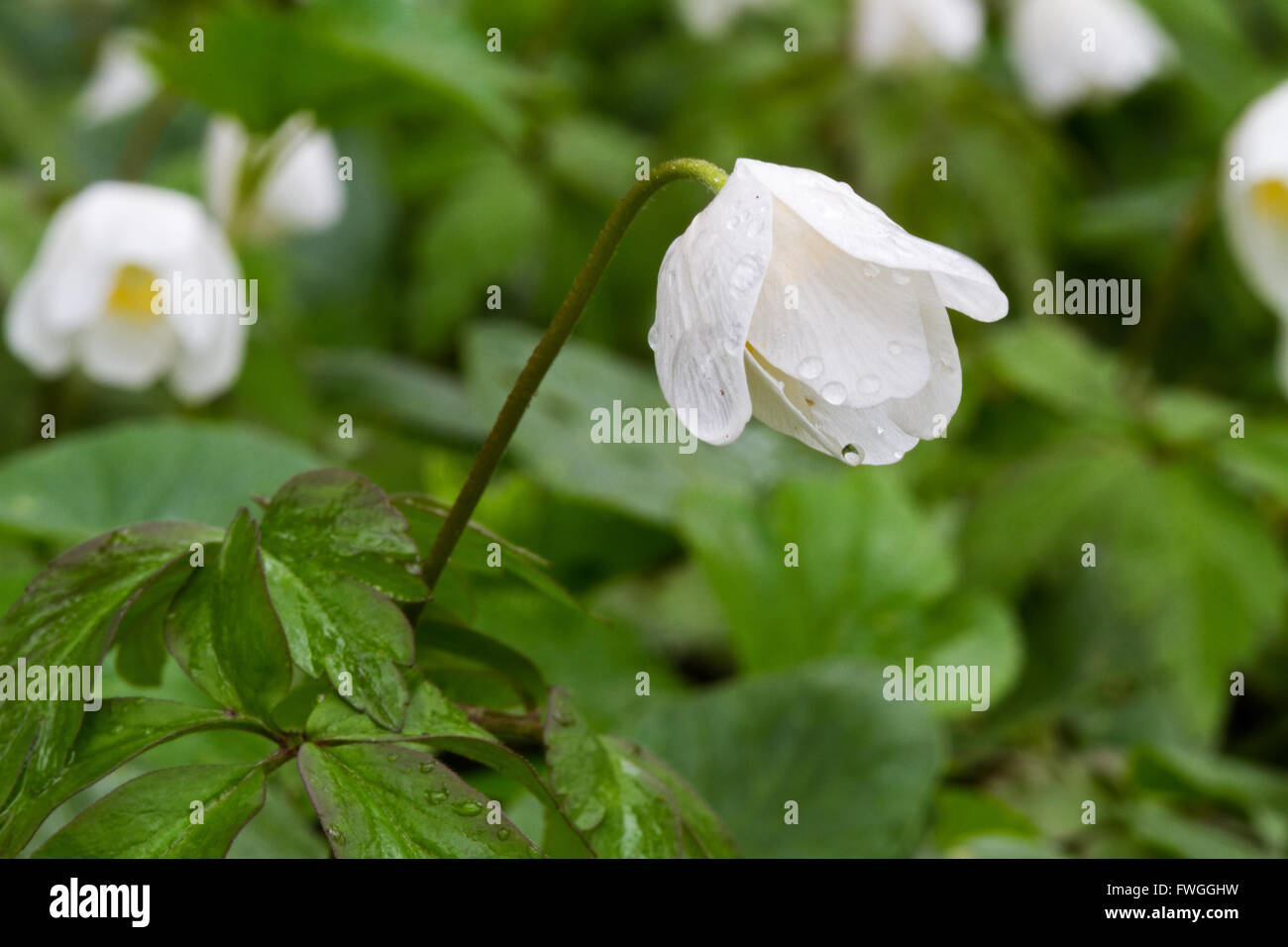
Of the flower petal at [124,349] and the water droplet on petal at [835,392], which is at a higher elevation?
the flower petal at [124,349]

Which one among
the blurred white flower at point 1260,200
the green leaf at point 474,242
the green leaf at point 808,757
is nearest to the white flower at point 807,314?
the green leaf at point 808,757

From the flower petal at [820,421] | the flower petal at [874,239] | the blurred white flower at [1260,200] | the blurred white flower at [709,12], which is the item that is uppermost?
the blurred white flower at [709,12]

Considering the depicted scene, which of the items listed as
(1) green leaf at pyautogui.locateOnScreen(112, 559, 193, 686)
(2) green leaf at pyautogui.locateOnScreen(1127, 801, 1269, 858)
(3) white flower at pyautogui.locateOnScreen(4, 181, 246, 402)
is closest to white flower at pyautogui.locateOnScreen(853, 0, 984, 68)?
(3) white flower at pyautogui.locateOnScreen(4, 181, 246, 402)

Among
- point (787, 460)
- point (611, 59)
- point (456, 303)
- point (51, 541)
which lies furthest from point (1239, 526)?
point (611, 59)

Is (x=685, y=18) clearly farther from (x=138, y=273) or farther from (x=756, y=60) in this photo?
(x=138, y=273)

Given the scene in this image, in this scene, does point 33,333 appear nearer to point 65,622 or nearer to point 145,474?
point 145,474

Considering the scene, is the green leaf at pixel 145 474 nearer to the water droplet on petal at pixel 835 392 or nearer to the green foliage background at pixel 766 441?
the green foliage background at pixel 766 441

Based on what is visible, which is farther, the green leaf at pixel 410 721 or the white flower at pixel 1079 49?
the white flower at pixel 1079 49
